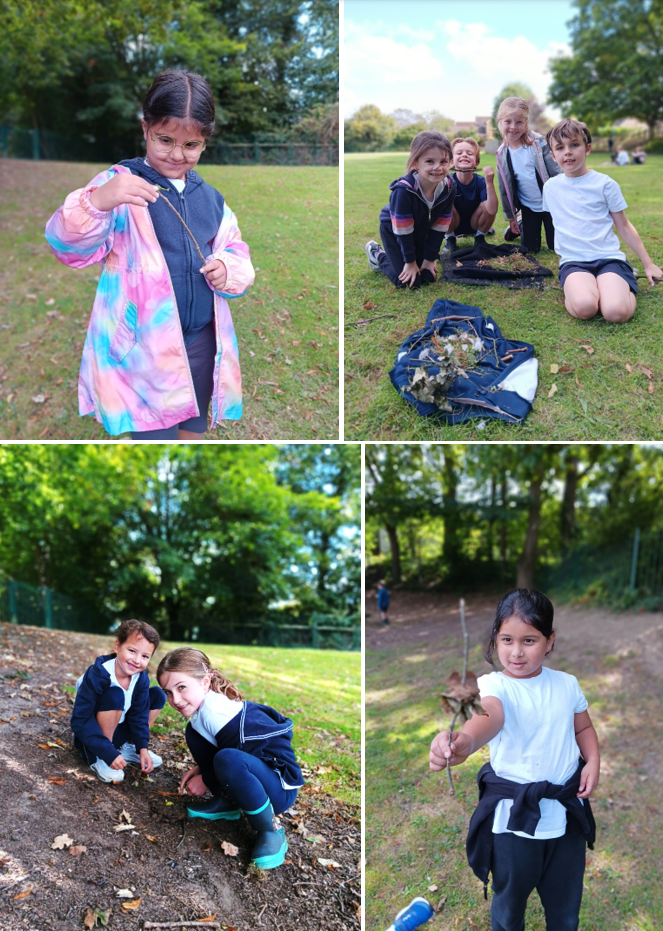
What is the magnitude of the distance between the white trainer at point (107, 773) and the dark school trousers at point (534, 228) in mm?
4615

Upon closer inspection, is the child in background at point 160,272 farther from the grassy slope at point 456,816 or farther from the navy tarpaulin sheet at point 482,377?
the grassy slope at point 456,816

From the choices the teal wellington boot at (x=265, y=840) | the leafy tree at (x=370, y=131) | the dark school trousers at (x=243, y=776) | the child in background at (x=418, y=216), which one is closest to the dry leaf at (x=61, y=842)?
the dark school trousers at (x=243, y=776)

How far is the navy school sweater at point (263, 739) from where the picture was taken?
285 cm

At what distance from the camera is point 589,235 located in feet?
15.0

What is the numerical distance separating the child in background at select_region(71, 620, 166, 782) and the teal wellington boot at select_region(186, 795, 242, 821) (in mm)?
313

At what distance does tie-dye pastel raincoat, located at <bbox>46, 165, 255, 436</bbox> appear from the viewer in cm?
273

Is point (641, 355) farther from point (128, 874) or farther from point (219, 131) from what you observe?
point (219, 131)

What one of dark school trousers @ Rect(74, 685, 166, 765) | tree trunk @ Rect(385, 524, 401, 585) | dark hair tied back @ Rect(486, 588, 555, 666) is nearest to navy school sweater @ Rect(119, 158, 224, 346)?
dark school trousers @ Rect(74, 685, 166, 765)

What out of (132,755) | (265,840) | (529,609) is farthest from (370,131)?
(265,840)

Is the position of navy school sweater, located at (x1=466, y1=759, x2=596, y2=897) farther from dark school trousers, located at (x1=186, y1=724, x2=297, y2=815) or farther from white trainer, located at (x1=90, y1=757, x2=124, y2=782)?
white trainer, located at (x1=90, y1=757, x2=124, y2=782)

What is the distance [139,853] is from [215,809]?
401mm

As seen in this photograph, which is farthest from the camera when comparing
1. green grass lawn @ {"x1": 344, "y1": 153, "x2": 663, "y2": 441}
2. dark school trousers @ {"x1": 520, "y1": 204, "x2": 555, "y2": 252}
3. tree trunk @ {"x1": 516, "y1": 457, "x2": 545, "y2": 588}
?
tree trunk @ {"x1": 516, "y1": 457, "x2": 545, "y2": 588}

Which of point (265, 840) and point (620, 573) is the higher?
point (265, 840)

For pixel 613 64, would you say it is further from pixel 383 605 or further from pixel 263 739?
pixel 263 739
